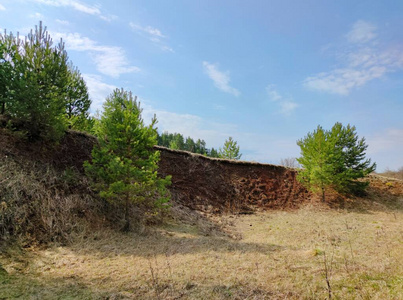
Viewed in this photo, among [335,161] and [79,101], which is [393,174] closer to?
[335,161]

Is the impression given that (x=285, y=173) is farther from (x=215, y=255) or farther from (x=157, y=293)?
(x=157, y=293)

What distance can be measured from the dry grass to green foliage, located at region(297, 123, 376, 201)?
757cm

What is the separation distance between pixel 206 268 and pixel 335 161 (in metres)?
14.5

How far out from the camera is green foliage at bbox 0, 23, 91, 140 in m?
9.91

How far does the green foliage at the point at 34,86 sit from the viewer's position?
32.5 ft

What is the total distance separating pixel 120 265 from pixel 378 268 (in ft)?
20.7

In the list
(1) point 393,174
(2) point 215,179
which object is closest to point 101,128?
(2) point 215,179

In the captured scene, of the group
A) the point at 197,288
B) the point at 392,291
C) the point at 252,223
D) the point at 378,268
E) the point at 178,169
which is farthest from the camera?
the point at 178,169

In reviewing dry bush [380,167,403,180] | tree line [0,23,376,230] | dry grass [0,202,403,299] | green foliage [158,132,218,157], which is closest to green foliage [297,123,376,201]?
tree line [0,23,376,230]

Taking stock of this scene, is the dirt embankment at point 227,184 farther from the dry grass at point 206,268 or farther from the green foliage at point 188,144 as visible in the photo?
the green foliage at point 188,144

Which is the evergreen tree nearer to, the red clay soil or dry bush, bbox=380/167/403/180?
the red clay soil

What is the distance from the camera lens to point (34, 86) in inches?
396

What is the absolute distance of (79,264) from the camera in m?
5.93

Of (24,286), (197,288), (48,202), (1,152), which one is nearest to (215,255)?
(197,288)
